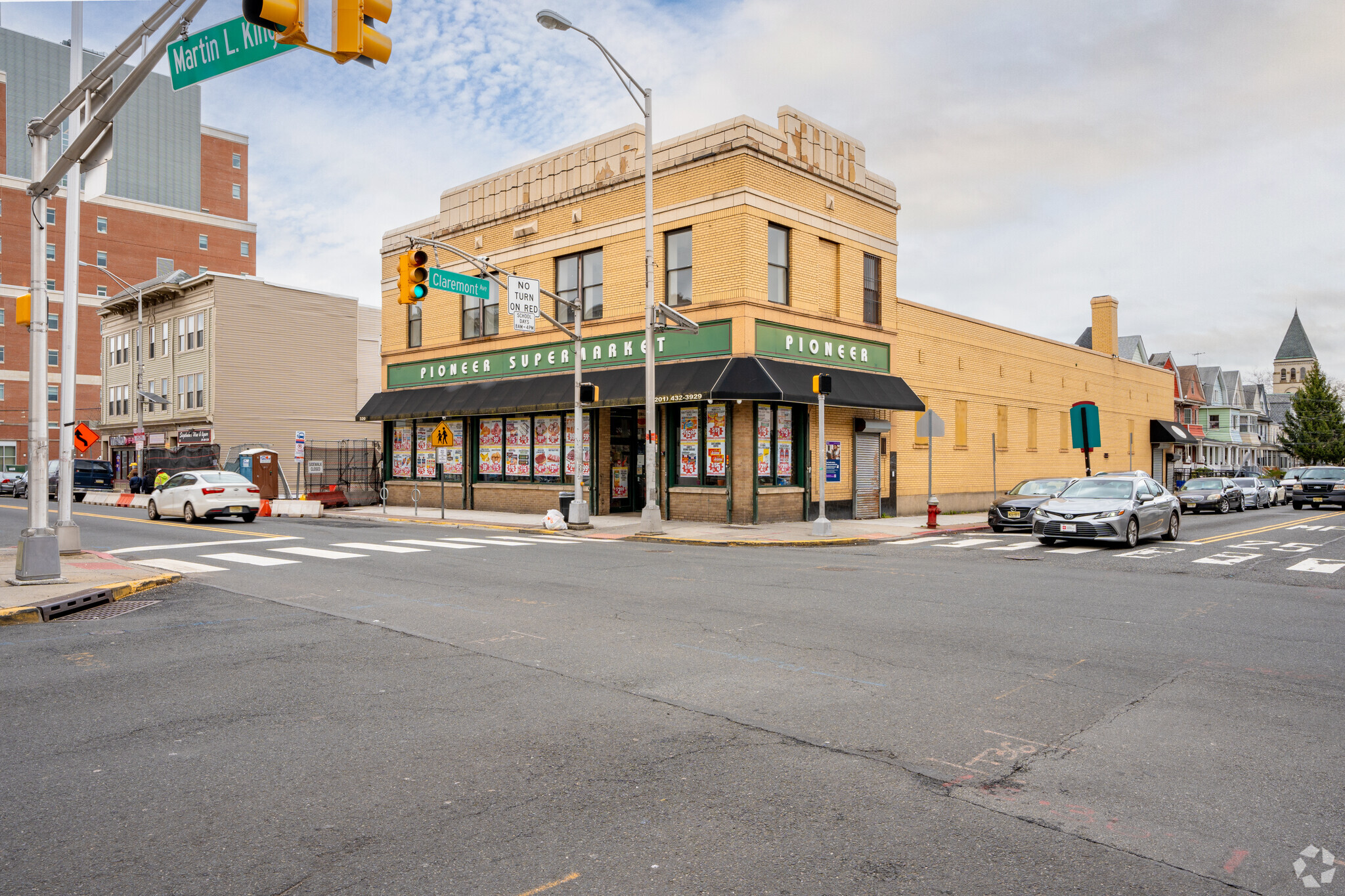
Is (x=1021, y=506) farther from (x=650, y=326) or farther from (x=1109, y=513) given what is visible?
(x=650, y=326)

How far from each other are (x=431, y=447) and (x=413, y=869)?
2944 cm

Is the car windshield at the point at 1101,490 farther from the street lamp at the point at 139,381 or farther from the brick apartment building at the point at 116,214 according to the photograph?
the brick apartment building at the point at 116,214

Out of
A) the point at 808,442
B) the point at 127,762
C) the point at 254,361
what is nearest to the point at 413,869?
the point at 127,762

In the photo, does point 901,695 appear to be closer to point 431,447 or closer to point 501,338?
point 501,338

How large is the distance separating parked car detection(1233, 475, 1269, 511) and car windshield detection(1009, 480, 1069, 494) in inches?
673

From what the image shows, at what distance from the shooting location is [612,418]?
26.4 meters

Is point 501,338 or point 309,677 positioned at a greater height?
point 501,338

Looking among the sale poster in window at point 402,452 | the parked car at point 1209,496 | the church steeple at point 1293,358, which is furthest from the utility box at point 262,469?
the church steeple at point 1293,358

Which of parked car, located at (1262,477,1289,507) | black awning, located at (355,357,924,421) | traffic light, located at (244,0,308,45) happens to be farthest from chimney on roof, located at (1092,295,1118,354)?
traffic light, located at (244,0,308,45)

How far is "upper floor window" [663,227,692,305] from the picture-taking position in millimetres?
23891

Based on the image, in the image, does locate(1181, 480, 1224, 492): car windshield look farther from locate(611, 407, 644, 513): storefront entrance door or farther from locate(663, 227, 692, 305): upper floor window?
locate(663, 227, 692, 305): upper floor window

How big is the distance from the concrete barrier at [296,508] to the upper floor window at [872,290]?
62.4 feet

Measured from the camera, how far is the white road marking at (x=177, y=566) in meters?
13.2

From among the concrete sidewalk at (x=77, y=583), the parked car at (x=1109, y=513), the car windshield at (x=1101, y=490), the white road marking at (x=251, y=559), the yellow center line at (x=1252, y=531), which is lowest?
the yellow center line at (x=1252, y=531)
